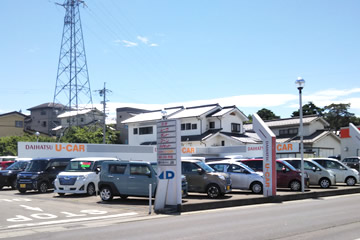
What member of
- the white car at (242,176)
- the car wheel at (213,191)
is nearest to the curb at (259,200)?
the car wheel at (213,191)

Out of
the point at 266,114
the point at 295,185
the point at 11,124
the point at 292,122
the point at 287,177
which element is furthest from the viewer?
the point at 266,114

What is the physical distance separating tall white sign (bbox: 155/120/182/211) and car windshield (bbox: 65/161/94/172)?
665 centimetres

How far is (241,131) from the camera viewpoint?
54906mm

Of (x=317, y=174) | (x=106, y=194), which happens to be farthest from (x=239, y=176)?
(x=106, y=194)

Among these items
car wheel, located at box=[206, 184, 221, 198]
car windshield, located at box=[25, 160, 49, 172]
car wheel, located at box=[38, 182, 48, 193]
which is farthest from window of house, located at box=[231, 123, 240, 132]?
car wheel, located at box=[206, 184, 221, 198]

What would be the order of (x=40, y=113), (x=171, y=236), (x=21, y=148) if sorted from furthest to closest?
(x=40, y=113) → (x=21, y=148) → (x=171, y=236)

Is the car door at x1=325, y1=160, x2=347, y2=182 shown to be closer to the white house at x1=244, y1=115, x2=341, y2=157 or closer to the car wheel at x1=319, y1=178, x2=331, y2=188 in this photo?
the car wheel at x1=319, y1=178, x2=331, y2=188

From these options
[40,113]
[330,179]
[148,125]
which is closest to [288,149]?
[330,179]

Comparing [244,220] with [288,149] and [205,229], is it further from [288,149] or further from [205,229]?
[288,149]

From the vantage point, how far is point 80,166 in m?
20.3

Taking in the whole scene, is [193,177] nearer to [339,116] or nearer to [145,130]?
[145,130]

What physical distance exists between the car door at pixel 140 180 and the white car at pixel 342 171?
12590 millimetres

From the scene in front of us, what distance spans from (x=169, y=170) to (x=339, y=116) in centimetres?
6534

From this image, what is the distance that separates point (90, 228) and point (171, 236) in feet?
9.16
